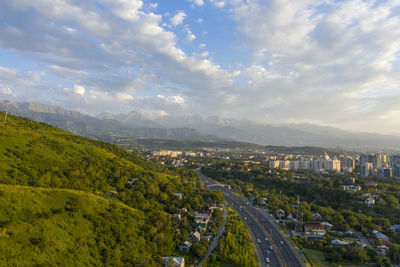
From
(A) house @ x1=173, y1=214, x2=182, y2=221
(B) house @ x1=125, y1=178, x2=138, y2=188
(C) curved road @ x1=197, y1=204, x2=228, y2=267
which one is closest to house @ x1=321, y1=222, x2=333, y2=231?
(C) curved road @ x1=197, y1=204, x2=228, y2=267

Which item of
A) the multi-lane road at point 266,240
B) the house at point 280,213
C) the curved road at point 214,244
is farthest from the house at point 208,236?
the house at point 280,213

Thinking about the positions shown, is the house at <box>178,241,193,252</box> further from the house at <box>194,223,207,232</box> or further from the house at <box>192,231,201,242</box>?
the house at <box>194,223,207,232</box>

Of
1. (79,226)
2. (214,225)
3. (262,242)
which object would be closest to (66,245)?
(79,226)

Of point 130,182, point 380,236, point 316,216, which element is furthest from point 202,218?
point 380,236

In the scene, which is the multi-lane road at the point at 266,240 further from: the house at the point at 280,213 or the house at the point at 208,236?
the house at the point at 208,236

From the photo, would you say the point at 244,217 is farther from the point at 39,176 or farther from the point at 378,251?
the point at 39,176

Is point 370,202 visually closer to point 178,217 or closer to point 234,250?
point 234,250
